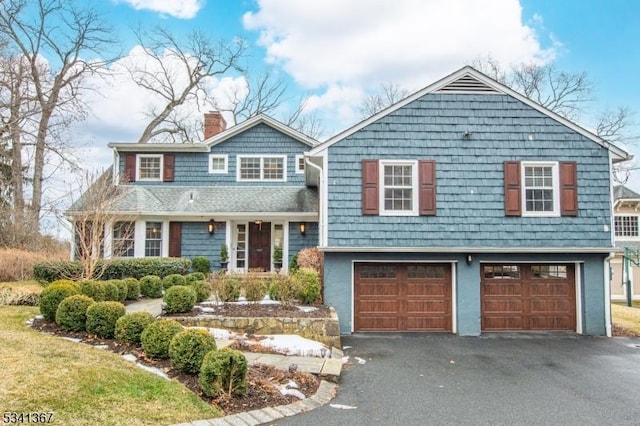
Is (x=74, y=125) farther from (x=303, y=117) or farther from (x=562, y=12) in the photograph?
(x=562, y=12)

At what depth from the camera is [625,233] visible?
70.2ft

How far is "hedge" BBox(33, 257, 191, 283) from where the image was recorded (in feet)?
38.1

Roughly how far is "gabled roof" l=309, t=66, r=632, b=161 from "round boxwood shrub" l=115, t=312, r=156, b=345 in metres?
5.75

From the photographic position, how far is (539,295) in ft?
34.7

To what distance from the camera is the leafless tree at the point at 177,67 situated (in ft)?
85.6

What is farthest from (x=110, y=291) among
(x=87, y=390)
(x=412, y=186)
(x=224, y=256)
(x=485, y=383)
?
(x=485, y=383)

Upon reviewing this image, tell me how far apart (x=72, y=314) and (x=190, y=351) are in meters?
3.04

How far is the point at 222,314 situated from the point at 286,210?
21.8 feet

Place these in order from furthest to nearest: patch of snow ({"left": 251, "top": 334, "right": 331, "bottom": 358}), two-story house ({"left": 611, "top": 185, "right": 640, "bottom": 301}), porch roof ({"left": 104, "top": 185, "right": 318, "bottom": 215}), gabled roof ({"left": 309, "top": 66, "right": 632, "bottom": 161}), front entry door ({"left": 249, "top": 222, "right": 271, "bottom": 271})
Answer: two-story house ({"left": 611, "top": 185, "right": 640, "bottom": 301})
front entry door ({"left": 249, "top": 222, "right": 271, "bottom": 271})
porch roof ({"left": 104, "top": 185, "right": 318, "bottom": 215})
gabled roof ({"left": 309, "top": 66, "right": 632, "bottom": 161})
patch of snow ({"left": 251, "top": 334, "right": 331, "bottom": 358})

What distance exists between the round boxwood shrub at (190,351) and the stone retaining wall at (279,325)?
2818 millimetres

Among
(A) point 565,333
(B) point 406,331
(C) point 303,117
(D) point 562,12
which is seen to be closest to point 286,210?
(B) point 406,331

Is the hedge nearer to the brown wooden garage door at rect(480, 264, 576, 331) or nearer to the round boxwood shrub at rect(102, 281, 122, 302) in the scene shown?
the round boxwood shrub at rect(102, 281, 122, 302)

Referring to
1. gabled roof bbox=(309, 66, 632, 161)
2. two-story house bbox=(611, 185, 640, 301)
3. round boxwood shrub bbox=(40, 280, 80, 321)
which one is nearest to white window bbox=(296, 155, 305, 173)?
gabled roof bbox=(309, 66, 632, 161)

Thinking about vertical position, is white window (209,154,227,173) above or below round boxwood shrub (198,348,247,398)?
above
